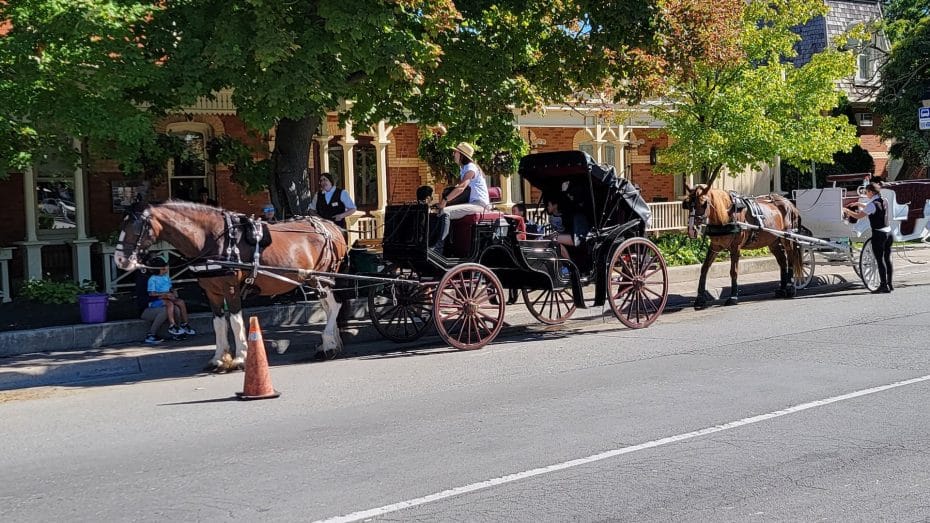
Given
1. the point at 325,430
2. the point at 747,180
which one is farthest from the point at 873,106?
the point at 325,430

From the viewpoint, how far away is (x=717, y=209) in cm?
1591

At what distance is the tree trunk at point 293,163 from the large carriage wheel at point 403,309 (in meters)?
2.48

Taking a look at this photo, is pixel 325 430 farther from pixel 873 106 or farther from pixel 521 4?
pixel 873 106

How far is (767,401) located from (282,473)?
4407 mm

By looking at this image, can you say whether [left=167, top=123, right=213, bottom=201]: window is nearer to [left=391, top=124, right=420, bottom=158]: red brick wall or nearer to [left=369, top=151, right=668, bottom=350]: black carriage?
[left=391, top=124, right=420, bottom=158]: red brick wall

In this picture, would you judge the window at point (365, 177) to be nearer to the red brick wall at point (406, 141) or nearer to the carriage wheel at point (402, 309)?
the red brick wall at point (406, 141)

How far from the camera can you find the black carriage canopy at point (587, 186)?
13.3 meters

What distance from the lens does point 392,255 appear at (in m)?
12.2

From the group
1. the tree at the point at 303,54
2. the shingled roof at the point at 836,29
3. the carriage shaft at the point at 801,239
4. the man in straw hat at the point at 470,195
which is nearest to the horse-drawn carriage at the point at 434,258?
the man in straw hat at the point at 470,195

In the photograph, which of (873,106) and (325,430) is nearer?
(325,430)

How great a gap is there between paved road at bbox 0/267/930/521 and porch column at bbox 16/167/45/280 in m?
7.17

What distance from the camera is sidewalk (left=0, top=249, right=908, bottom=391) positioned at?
1127cm

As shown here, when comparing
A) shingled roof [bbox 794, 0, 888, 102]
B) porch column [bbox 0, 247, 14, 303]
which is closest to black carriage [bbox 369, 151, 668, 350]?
porch column [bbox 0, 247, 14, 303]

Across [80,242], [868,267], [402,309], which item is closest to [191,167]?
[80,242]
